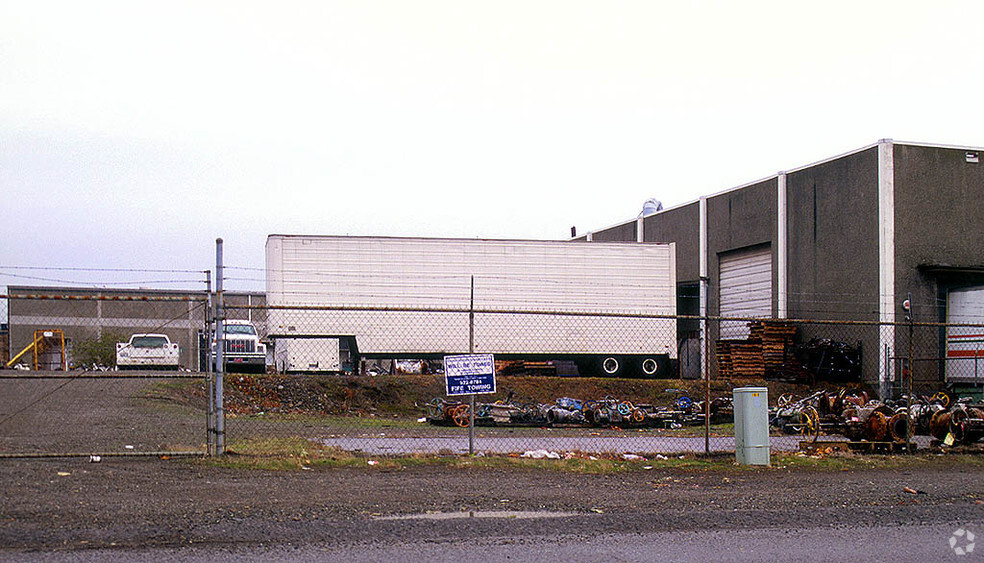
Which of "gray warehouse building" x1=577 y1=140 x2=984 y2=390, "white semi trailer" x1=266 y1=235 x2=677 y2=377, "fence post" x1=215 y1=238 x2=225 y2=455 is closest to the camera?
"fence post" x1=215 y1=238 x2=225 y2=455

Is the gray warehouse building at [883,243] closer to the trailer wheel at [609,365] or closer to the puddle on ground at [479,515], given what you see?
the trailer wheel at [609,365]

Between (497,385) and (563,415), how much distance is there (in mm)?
6901

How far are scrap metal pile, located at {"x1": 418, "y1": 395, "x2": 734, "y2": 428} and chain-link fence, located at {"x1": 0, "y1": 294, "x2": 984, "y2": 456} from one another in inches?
1.6

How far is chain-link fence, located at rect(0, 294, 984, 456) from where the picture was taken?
14828 mm

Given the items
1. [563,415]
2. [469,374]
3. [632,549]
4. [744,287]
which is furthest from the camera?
[744,287]

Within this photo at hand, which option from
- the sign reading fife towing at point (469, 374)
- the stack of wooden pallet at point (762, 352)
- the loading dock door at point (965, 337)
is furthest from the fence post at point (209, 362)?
the stack of wooden pallet at point (762, 352)

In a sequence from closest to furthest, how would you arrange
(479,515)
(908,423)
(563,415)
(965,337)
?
(479,515) → (908,423) → (563,415) → (965,337)

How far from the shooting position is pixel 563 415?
20.3m

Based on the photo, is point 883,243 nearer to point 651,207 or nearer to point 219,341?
point 651,207

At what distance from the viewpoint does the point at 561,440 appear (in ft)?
51.6

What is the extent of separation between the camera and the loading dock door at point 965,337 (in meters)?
26.3

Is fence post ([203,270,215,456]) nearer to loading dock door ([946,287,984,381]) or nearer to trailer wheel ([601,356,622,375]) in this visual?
trailer wheel ([601,356,622,375])

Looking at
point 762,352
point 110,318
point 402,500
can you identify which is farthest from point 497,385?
point 110,318

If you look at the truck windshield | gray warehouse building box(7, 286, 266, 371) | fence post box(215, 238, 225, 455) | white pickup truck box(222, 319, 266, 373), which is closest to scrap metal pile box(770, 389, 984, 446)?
fence post box(215, 238, 225, 455)
